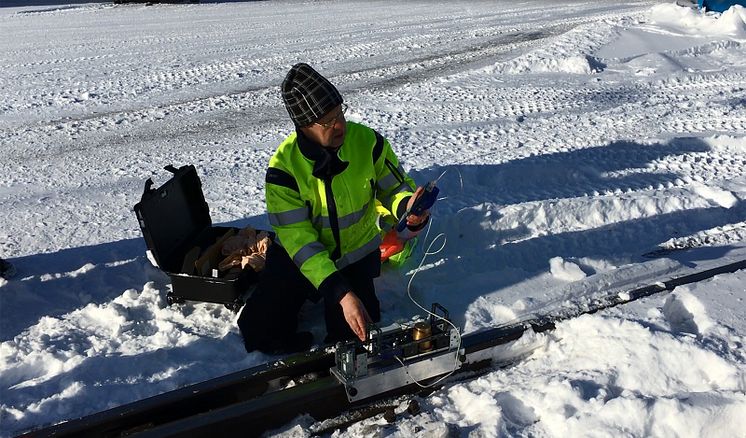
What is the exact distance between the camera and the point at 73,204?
226 inches

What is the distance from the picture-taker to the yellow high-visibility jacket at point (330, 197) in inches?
137

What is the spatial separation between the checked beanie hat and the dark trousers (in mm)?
871

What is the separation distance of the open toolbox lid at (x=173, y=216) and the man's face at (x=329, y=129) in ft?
3.45

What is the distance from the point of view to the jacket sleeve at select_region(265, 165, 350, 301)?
3455 millimetres

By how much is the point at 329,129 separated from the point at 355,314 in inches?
36.3

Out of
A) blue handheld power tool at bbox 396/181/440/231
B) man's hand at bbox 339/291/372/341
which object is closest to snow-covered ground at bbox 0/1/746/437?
man's hand at bbox 339/291/372/341

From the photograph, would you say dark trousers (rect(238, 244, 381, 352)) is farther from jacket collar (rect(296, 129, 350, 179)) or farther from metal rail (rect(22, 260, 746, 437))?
jacket collar (rect(296, 129, 350, 179))

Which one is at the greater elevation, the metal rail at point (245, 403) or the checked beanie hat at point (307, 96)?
the checked beanie hat at point (307, 96)

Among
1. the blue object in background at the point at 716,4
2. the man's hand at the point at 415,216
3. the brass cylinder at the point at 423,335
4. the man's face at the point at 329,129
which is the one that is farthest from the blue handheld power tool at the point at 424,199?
the blue object in background at the point at 716,4

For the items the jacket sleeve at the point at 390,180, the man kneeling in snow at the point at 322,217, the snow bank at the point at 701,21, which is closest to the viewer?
the man kneeling in snow at the point at 322,217

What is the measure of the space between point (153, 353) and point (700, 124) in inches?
242

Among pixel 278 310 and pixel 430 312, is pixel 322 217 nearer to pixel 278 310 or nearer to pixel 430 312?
pixel 278 310

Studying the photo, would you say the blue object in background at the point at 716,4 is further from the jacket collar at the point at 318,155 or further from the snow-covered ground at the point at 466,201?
the jacket collar at the point at 318,155

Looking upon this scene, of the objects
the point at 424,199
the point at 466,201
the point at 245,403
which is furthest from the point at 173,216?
the point at 466,201
